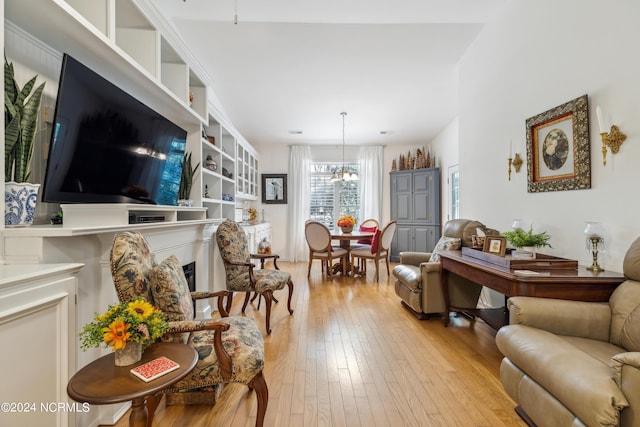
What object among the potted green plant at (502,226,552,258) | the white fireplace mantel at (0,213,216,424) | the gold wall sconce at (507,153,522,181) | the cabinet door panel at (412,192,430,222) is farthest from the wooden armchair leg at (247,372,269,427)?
the cabinet door panel at (412,192,430,222)

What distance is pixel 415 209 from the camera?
6.30m

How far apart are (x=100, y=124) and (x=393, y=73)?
346 centimetres

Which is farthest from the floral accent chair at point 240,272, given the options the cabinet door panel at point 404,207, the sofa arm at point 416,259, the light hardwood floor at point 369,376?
the cabinet door panel at point 404,207

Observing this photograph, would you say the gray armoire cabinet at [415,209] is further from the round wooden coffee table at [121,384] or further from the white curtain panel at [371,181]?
the round wooden coffee table at [121,384]

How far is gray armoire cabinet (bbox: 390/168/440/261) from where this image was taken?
6023 millimetres

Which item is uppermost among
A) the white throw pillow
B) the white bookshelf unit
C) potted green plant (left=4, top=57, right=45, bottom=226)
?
potted green plant (left=4, top=57, right=45, bottom=226)

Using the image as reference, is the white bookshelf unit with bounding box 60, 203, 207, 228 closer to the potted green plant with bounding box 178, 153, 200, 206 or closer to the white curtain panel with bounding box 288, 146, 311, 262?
the potted green plant with bounding box 178, 153, 200, 206

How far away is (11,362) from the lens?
1006 mm

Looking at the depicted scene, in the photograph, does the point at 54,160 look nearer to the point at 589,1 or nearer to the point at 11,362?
the point at 11,362

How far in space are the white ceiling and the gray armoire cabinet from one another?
47.0 inches

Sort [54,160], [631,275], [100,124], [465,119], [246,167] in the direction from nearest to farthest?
[54,160], [631,275], [100,124], [465,119], [246,167]

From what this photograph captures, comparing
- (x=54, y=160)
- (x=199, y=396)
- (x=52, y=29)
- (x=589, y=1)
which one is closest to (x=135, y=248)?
(x=54, y=160)

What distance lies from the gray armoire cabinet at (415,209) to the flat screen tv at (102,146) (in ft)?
16.5

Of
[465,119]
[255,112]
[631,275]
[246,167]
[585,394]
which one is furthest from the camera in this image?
[246,167]
